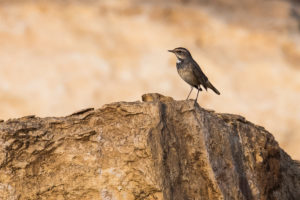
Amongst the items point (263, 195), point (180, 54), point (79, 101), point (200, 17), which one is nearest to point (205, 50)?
point (200, 17)

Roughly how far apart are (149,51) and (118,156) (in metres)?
21.0

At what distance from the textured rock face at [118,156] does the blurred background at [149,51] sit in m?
19.3

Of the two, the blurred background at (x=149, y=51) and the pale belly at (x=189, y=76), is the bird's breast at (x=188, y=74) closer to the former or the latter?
the pale belly at (x=189, y=76)

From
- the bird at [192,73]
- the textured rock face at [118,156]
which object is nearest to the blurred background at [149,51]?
the bird at [192,73]

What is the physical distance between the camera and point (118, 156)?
36.5ft

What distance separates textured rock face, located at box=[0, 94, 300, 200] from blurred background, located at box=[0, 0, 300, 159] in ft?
63.2

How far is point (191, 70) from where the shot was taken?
1505 cm

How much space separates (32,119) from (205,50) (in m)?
20.8

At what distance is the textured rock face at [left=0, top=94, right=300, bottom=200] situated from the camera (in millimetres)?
10992

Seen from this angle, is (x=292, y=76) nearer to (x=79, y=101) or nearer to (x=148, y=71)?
(x=148, y=71)

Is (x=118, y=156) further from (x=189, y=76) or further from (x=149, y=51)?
(x=149, y=51)

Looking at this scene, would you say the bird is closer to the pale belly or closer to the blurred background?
the pale belly

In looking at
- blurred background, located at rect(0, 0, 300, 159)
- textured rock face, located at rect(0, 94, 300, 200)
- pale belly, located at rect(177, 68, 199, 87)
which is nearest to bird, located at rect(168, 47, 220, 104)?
pale belly, located at rect(177, 68, 199, 87)

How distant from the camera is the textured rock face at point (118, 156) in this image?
11.0 m
